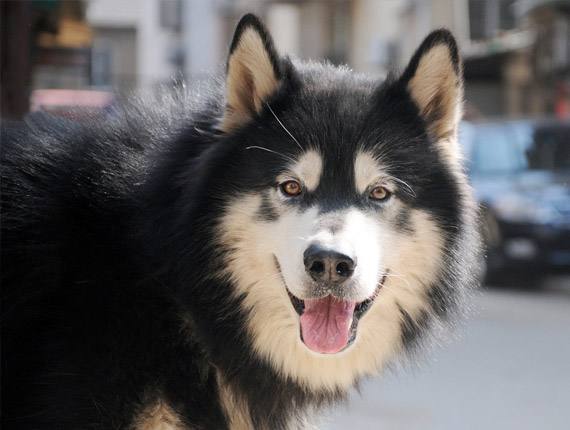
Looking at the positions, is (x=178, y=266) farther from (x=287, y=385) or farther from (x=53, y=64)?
(x=53, y=64)

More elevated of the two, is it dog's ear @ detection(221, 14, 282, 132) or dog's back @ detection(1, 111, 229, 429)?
dog's ear @ detection(221, 14, 282, 132)

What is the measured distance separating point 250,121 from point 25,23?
4959 millimetres

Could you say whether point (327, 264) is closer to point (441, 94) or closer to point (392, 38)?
point (441, 94)

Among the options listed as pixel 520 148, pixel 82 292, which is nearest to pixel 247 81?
pixel 82 292

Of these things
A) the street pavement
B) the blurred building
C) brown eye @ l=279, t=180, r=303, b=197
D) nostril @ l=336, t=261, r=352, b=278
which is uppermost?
the blurred building

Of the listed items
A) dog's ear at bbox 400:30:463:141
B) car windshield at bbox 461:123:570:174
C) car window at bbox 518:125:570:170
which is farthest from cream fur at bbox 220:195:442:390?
car window at bbox 518:125:570:170

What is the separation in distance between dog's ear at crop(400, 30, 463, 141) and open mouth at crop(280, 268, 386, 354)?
74 centimetres

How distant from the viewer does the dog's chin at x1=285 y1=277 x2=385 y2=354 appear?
10.5 feet

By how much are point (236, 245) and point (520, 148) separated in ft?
34.5

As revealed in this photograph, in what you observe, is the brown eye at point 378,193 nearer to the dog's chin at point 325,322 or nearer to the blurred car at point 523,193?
the dog's chin at point 325,322

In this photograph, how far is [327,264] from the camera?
2.99 metres

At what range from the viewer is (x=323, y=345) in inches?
126

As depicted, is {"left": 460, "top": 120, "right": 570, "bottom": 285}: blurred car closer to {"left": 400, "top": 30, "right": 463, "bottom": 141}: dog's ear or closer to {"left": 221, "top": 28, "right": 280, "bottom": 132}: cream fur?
{"left": 400, "top": 30, "right": 463, "bottom": 141}: dog's ear

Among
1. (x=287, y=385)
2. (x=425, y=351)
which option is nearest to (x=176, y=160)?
(x=287, y=385)
